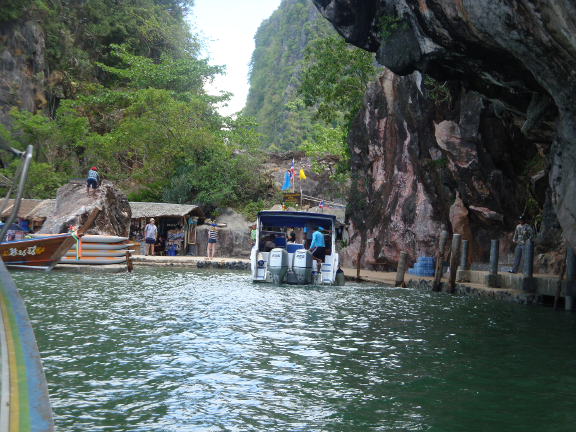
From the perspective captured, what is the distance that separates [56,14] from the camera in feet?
128

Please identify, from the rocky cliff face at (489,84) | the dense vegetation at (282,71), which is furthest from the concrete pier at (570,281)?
the dense vegetation at (282,71)

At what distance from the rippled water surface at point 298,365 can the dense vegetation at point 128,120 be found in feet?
77.8

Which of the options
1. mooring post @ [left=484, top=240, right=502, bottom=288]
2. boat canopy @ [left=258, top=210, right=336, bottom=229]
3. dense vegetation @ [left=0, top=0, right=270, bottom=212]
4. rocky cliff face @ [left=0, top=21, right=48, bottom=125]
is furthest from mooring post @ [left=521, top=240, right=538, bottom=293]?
rocky cliff face @ [left=0, top=21, right=48, bottom=125]

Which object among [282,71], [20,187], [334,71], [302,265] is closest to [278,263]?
[302,265]

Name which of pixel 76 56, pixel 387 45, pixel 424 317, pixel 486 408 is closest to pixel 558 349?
pixel 424 317

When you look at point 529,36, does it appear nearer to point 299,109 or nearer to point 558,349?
point 558,349

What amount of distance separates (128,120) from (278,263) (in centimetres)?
2393

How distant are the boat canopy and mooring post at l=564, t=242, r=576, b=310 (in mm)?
6714

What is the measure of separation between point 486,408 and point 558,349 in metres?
3.57

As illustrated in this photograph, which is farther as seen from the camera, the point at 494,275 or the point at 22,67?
the point at 22,67

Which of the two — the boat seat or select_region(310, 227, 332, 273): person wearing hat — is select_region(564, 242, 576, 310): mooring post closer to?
select_region(310, 227, 332, 273): person wearing hat

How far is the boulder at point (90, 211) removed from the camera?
21000 millimetres

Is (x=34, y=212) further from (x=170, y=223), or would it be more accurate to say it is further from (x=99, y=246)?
(x=99, y=246)

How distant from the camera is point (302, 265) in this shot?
1570 cm
